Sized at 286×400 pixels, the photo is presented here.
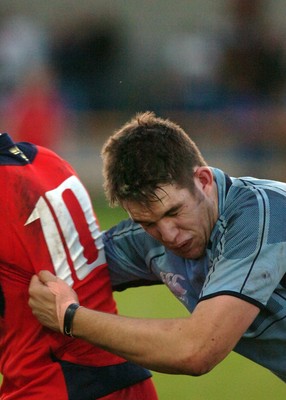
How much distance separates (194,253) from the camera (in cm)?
397

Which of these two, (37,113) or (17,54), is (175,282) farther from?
(17,54)

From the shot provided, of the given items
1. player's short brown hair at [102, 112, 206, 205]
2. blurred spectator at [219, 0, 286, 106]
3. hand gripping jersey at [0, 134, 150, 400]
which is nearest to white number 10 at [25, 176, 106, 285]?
hand gripping jersey at [0, 134, 150, 400]

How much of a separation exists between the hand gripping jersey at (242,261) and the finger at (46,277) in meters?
0.42

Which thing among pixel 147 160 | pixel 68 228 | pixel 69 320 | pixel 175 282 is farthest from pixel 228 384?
pixel 147 160

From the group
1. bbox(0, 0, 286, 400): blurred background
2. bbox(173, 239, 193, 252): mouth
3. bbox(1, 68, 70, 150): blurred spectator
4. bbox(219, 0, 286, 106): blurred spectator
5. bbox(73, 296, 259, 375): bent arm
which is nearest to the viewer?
bbox(73, 296, 259, 375): bent arm

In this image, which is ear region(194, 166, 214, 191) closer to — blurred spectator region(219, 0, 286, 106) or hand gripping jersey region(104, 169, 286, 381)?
hand gripping jersey region(104, 169, 286, 381)

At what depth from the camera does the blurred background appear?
48.9 feet

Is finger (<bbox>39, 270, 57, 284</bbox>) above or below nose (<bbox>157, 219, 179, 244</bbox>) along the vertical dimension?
below

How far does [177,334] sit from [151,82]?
1320 cm

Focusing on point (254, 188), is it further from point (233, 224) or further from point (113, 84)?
point (113, 84)

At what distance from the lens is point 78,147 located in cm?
1554

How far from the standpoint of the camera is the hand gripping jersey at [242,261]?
3.76 metres

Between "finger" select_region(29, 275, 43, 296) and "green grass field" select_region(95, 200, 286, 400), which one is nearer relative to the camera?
"finger" select_region(29, 275, 43, 296)

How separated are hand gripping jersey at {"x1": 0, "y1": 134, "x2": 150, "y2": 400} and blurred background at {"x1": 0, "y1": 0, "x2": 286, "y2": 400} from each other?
9009mm
